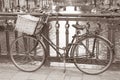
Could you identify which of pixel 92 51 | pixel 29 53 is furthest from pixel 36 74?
pixel 92 51

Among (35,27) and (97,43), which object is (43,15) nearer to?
(35,27)

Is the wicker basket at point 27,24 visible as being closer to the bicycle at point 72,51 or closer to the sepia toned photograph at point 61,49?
the sepia toned photograph at point 61,49

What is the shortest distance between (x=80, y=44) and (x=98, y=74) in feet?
2.57

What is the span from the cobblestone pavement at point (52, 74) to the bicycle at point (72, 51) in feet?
0.43

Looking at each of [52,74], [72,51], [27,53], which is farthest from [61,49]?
[27,53]

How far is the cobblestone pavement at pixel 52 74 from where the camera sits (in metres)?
5.65

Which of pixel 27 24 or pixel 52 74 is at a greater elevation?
pixel 27 24

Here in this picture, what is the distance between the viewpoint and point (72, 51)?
19.0ft

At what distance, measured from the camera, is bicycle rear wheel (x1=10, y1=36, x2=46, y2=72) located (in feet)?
19.6

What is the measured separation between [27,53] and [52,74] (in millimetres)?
760

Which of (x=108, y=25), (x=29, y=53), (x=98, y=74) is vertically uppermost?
(x=108, y=25)

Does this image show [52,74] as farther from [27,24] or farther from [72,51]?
[27,24]

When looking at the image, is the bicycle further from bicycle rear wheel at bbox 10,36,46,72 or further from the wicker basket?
the wicker basket

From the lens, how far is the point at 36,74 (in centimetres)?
588
